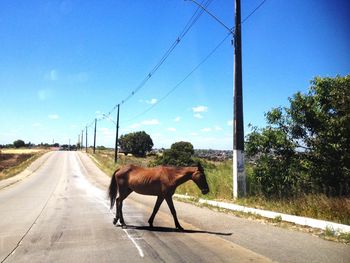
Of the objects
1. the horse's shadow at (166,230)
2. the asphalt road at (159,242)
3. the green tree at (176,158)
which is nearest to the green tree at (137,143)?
the green tree at (176,158)

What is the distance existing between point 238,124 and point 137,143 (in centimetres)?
13031

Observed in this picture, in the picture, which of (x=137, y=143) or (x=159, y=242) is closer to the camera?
(x=159, y=242)

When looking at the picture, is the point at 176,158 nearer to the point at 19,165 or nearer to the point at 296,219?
the point at 19,165

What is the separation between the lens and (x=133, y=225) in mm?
11906

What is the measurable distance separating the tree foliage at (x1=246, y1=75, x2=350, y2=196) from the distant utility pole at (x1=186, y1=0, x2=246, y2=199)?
76cm

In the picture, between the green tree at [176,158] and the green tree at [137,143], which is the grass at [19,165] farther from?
the green tree at [137,143]

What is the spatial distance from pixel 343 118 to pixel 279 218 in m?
5.28

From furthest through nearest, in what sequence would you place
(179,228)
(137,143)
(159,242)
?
(137,143) < (179,228) < (159,242)

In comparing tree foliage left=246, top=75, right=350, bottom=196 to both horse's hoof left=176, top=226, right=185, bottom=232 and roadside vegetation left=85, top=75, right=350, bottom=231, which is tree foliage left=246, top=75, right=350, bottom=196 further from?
horse's hoof left=176, top=226, right=185, bottom=232

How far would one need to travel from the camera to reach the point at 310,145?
1716 cm

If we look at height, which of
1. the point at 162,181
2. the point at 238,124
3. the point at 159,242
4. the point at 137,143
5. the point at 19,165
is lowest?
the point at 159,242

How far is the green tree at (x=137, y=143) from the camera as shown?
14712 centimetres

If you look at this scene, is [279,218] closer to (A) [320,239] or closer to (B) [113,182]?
(A) [320,239]

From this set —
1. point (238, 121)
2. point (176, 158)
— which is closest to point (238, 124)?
point (238, 121)
